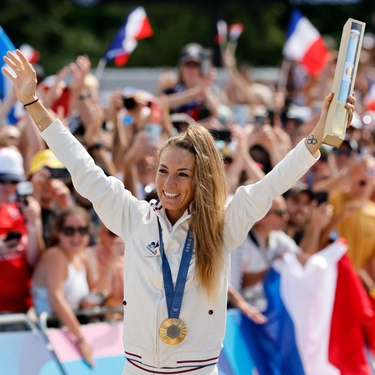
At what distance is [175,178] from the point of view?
390 centimetres

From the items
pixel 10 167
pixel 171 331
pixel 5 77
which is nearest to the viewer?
pixel 171 331

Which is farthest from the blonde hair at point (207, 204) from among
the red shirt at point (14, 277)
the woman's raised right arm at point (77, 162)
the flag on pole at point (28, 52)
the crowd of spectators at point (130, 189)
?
the flag on pole at point (28, 52)

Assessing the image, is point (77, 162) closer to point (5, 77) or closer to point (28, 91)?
point (28, 91)

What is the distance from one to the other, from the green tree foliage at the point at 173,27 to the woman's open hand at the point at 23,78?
21364mm

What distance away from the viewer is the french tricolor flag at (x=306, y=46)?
11430mm

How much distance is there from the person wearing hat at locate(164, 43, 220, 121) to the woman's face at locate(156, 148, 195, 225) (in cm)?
471

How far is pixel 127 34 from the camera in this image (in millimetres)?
9398

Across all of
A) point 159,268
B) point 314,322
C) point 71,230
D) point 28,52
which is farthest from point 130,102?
point 159,268

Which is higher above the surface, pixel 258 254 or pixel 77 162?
pixel 77 162

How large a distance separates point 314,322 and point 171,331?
105 inches

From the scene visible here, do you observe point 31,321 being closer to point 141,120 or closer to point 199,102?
point 141,120

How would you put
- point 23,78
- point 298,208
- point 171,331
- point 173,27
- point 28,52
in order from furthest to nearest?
point 173,27
point 28,52
point 298,208
point 23,78
point 171,331

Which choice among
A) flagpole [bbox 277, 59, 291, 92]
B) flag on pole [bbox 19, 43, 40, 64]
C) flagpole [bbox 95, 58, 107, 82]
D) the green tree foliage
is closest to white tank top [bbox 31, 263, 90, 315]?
flagpole [bbox 95, 58, 107, 82]

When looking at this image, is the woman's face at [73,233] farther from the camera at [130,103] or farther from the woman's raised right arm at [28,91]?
the camera at [130,103]
